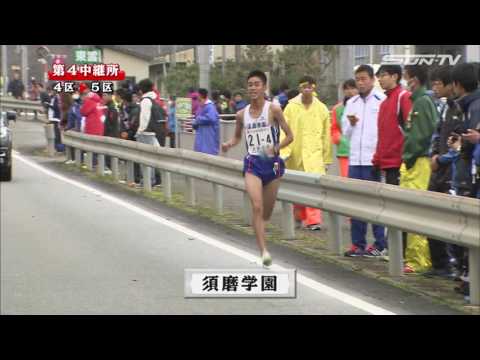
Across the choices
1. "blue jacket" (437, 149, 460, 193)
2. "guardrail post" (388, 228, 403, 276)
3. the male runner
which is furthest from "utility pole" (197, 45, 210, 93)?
"blue jacket" (437, 149, 460, 193)

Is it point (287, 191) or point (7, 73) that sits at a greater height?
point (7, 73)

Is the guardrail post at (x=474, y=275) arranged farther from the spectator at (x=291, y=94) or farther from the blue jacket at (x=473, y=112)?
the spectator at (x=291, y=94)

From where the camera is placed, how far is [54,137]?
3264mm

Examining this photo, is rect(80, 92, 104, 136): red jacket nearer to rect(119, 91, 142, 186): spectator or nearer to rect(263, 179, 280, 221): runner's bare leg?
rect(119, 91, 142, 186): spectator

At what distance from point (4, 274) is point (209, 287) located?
785 cm

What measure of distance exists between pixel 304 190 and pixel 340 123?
216 mm

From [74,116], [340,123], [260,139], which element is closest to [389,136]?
[340,123]

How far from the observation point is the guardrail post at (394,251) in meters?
4.05

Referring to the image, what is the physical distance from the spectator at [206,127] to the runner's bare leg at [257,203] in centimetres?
42

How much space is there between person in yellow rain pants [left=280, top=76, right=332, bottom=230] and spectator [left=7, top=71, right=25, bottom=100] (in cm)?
87

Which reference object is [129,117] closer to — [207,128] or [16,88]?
[207,128]

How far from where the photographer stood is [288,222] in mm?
3084
